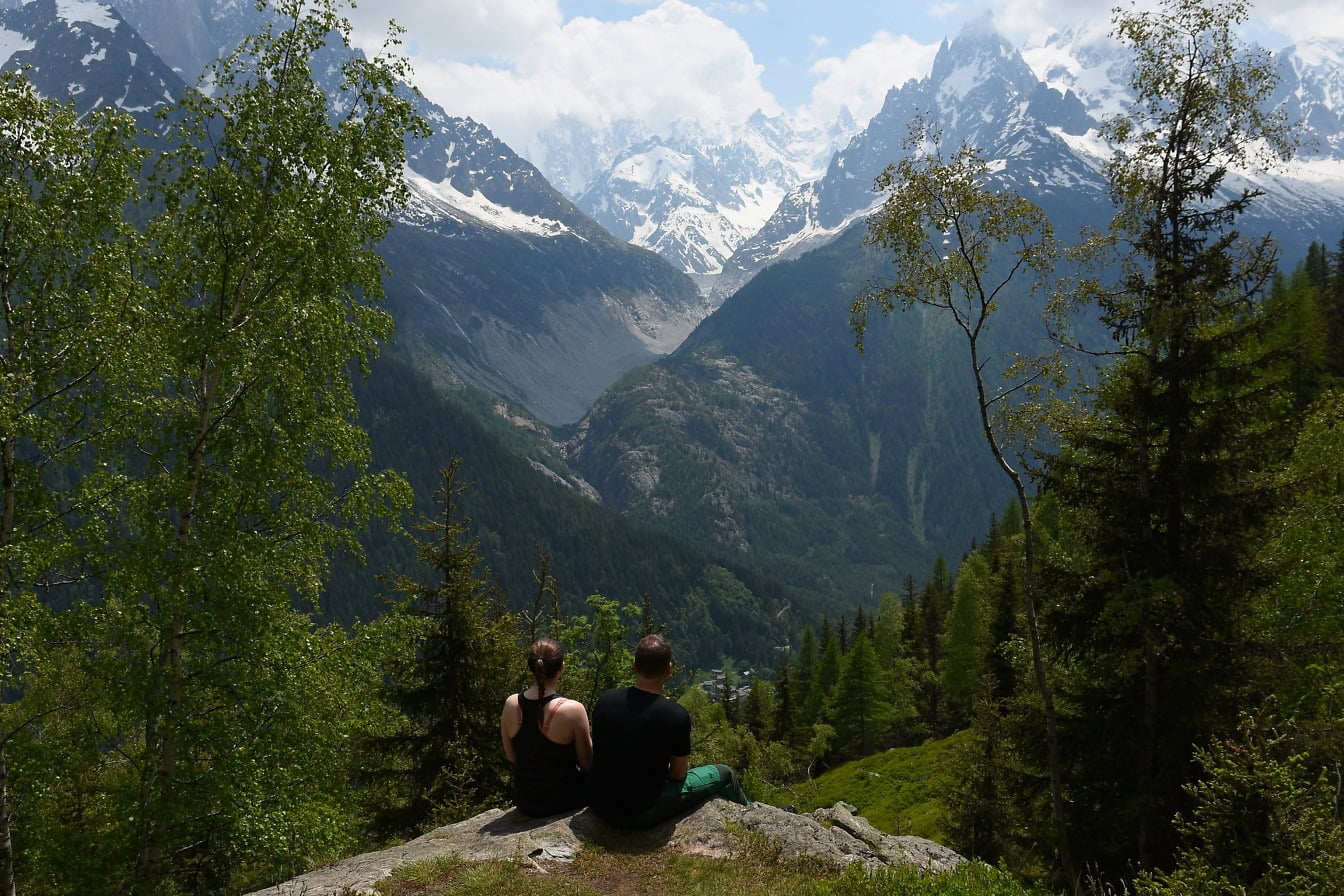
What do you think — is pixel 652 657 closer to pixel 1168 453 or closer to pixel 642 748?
pixel 642 748

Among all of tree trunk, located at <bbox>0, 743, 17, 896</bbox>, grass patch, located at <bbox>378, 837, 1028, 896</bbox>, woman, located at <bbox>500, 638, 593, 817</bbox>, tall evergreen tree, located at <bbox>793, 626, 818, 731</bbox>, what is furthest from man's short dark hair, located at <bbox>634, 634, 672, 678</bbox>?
tall evergreen tree, located at <bbox>793, 626, 818, 731</bbox>

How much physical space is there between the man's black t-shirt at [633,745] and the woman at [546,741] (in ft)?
1.36

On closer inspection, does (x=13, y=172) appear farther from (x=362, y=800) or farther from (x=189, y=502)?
(x=362, y=800)

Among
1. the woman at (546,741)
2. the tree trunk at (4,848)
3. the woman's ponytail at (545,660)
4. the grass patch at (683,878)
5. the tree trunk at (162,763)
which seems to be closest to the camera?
the grass patch at (683,878)

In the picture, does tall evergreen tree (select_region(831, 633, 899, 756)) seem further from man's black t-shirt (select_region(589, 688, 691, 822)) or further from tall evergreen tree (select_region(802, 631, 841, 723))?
man's black t-shirt (select_region(589, 688, 691, 822))

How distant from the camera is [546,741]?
10930 millimetres

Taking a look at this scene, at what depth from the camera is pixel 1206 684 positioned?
14.4m

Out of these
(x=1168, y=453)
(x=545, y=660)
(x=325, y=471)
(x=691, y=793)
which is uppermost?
(x=1168, y=453)

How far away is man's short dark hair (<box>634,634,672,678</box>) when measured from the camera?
10005 mm

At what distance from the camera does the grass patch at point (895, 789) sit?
121ft

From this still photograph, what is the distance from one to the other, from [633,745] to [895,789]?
1532 inches

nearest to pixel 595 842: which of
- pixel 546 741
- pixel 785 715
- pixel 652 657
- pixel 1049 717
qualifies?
pixel 546 741

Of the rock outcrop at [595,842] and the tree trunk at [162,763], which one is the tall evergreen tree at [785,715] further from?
the tree trunk at [162,763]

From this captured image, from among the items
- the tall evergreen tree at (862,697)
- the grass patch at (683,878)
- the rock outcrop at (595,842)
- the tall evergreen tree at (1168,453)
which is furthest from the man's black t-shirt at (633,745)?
the tall evergreen tree at (862,697)
